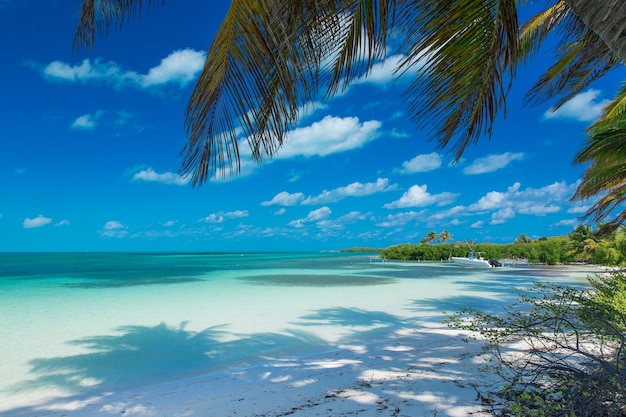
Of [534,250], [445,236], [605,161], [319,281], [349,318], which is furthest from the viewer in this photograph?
A: [445,236]

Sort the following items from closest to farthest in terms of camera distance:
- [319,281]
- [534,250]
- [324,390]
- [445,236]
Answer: [324,390]
[319,281]
[534,250]
[445,236]

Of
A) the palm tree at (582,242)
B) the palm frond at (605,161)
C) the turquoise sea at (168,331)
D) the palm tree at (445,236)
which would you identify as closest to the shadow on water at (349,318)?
the turquoise sea at (168,331)

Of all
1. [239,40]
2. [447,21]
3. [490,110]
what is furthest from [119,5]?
[490,110]

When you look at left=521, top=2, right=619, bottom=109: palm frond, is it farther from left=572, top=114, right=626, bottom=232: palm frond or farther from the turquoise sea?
the turquoise sea

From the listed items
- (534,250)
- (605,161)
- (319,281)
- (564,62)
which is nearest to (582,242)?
(534,250)

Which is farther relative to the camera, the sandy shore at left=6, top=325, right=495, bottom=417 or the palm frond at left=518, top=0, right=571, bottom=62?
the palm frond at left=518, top=0, right=571, bottom=62

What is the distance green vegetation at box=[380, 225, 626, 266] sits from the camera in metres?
33.6

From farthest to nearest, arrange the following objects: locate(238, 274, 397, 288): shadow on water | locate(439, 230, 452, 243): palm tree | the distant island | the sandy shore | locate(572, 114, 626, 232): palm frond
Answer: locate(439, 230, 452, 243): palm tree → the distant island → locate(238, 274, 397, 288): shadow on water → locate(572, 114, 626, 232): palm frond → the sandy shore

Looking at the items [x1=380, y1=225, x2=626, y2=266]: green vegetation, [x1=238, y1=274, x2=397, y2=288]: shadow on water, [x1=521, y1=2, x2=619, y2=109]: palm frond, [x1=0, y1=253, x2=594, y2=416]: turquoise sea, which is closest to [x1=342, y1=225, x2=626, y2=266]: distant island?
[x1=380, y1=225, x2=626, y2=266]: green vegetation

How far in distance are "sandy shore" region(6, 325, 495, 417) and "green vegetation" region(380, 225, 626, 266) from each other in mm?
23527

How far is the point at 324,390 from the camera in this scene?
355 cm

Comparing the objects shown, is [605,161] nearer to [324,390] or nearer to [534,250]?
[324,390]

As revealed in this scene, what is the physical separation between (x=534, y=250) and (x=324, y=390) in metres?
43.9

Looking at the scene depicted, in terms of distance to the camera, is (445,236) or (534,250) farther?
(445,236)
